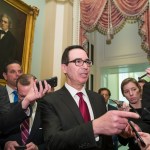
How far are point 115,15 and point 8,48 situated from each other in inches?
100

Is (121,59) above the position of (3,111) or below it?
above

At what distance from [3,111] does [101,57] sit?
19.7 feet

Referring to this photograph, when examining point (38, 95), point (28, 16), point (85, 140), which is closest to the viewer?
point (85, 140)

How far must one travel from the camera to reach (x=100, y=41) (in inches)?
320

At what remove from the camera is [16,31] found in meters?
4.42

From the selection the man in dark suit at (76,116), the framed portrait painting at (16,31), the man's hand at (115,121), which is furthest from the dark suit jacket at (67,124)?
the framed portrait painting at (16,31)

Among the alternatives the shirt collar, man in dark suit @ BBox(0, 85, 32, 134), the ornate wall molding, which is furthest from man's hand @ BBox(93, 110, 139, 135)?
the ornate wall molding

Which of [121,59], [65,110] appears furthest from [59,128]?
[121,59]

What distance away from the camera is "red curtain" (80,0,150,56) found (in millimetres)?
4836

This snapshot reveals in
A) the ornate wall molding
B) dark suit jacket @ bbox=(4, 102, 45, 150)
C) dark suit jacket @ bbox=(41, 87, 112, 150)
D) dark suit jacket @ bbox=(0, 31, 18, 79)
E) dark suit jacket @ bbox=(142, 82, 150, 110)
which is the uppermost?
the ornate wall molding

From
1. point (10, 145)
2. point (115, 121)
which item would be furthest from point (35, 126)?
point (115, 121)

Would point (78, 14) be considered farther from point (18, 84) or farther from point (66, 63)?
point (66, 63)

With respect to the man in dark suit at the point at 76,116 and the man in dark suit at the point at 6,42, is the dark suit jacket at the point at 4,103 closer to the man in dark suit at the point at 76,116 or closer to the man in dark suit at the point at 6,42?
the man in dark suit at the point at 76,116

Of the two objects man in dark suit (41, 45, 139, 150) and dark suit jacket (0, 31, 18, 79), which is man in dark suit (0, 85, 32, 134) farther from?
dark suit jacket (0, 31, 18, 79)
